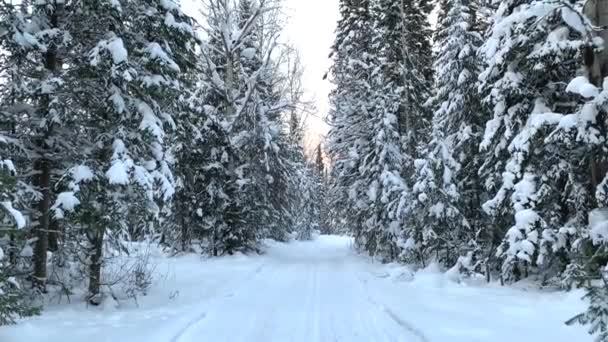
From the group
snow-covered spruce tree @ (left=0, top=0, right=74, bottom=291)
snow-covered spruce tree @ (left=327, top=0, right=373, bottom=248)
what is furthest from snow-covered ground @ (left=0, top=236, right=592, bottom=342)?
snow-covered spruce tree @ (left=327, top=0, right=373, bottom=248)

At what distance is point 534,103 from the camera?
1079 centimetres

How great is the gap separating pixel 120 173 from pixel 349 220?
63.9 feet

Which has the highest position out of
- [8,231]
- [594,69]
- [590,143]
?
[594,69]

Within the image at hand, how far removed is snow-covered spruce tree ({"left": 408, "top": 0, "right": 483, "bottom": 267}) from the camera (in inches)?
551

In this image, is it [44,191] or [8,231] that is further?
[44,191]

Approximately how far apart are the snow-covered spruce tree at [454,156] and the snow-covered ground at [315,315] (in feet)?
6.76

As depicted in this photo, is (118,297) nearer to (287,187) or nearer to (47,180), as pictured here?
→ (47,180)

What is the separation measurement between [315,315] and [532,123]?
559 cm

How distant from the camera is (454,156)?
14.5 metres

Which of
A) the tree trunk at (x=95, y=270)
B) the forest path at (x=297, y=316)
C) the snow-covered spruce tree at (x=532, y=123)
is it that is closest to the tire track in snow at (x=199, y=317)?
the forest path at (x=297, y=316)

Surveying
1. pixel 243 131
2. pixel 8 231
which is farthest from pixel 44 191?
pixel 243 131

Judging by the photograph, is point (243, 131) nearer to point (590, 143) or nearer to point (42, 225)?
point (42, 225)

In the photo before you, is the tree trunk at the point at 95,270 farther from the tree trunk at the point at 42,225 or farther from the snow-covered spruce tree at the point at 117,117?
the tree trunk at the point at 42,225

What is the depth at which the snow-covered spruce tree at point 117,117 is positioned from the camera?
8.76 metres
